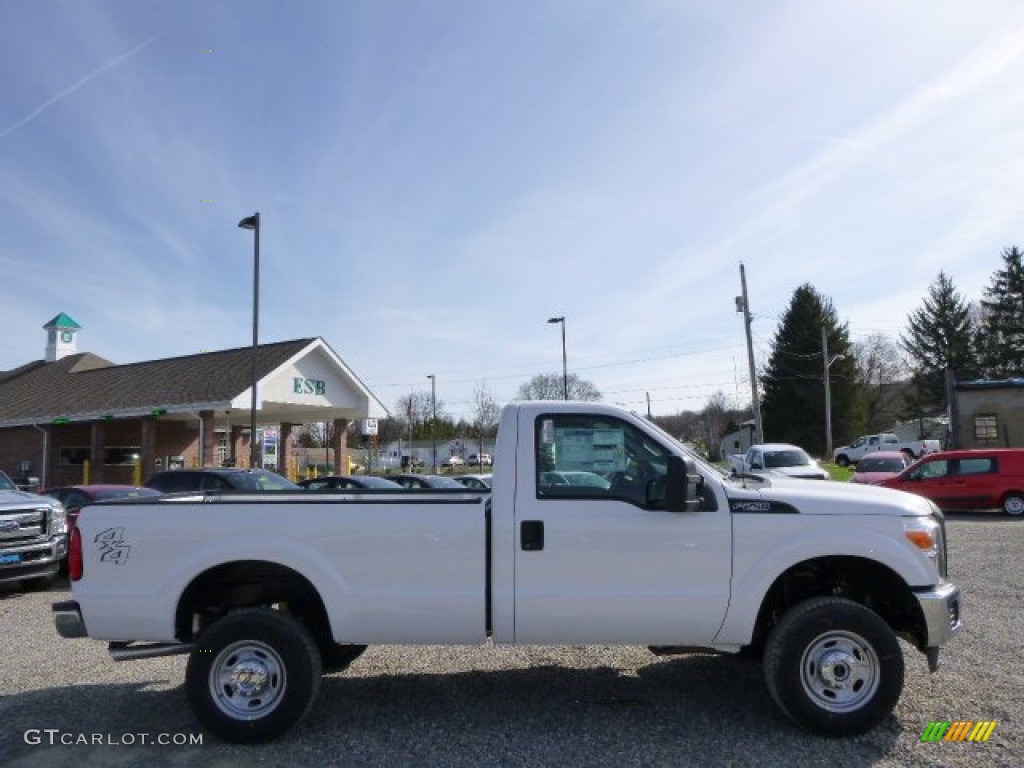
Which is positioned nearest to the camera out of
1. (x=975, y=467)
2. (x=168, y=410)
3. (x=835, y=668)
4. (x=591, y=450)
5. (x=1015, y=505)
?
(x=835, y=668)

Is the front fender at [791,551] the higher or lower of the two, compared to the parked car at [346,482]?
lower

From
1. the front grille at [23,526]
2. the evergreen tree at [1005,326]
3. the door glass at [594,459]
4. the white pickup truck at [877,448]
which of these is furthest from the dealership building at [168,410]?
the evergreen tree at [1005,326]

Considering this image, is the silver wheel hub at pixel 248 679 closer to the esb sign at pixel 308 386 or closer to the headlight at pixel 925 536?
the headlight at pixel 925 536

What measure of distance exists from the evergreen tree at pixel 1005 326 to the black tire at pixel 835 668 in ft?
221

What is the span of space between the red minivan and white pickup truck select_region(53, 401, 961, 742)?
17.6 m

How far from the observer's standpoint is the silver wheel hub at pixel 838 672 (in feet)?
16.0

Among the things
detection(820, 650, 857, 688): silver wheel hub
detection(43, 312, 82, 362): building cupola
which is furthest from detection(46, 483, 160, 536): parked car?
detection(43, 312, 82, 362): building cupola

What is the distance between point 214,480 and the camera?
14258 mm

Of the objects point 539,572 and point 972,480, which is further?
point 972,480

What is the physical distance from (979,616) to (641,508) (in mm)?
5349

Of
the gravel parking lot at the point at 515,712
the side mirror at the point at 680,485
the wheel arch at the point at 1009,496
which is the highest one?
the side mirror at the point at 680,485

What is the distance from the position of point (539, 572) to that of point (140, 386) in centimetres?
2992

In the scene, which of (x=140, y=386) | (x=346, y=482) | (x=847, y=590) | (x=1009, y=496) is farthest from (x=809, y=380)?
(x=847, y=590)

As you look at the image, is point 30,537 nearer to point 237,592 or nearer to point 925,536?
point 237,592
